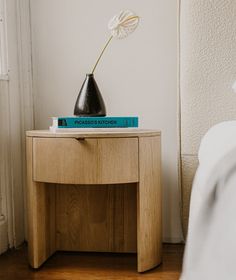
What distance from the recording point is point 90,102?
1434mm

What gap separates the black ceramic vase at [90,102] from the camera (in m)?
1.43

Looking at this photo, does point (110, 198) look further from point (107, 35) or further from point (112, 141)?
point (107, 35)

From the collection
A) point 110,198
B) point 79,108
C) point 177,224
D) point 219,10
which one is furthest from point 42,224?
point 219,10

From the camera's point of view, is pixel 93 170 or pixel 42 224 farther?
pixel 42 224

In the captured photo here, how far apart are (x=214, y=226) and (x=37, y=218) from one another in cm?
98

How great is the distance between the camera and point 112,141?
1262 millimetres

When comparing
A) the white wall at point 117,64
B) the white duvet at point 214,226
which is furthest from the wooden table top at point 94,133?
the white duvet at point 214,226

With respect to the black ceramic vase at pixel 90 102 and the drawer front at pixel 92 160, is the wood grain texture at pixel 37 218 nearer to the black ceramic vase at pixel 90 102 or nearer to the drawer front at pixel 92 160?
the drawer front at pixel 92 160

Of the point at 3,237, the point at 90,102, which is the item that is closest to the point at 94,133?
the point at 90,102

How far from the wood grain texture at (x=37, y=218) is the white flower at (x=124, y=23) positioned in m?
0.48

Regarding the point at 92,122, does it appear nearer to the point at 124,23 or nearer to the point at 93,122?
the point at 93,122

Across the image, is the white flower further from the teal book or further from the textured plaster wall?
the teal book

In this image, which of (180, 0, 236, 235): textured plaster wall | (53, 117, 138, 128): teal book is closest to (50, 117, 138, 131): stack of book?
(53, 117, 138, 128): teal book

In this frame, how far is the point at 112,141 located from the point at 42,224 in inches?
16.3
